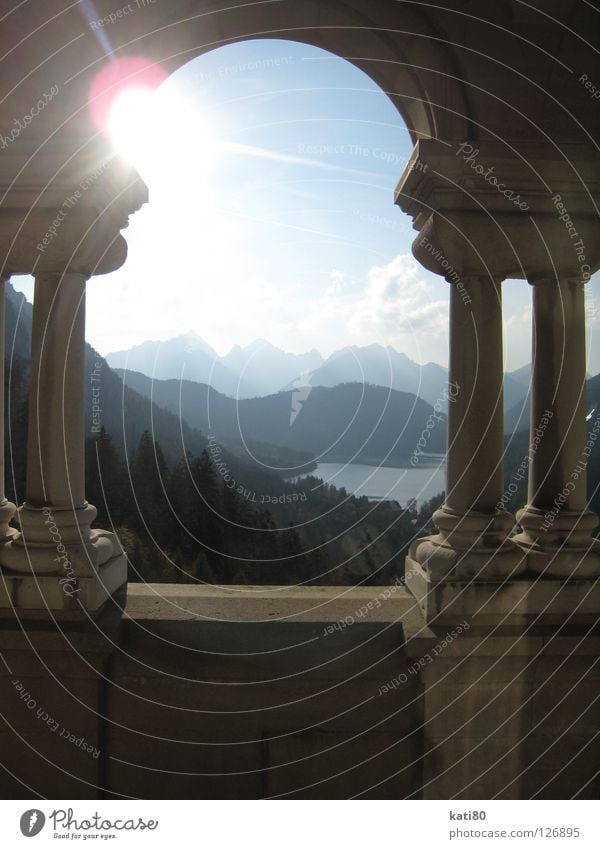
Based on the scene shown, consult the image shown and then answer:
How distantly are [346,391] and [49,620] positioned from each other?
17.1m

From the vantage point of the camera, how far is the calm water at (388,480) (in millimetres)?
9828

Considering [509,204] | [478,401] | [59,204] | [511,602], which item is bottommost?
[511,602]

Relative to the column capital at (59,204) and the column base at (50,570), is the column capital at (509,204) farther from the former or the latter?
the column base at (50,570)

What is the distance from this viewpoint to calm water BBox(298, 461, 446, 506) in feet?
32.2

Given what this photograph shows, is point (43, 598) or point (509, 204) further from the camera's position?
point (509, 204)

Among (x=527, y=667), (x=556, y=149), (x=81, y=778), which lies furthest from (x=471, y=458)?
(x=81, y=778)

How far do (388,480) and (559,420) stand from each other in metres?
4.68

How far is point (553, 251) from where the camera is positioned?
26.2 feet

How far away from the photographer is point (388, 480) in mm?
12375

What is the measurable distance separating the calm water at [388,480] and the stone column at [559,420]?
1275 mm

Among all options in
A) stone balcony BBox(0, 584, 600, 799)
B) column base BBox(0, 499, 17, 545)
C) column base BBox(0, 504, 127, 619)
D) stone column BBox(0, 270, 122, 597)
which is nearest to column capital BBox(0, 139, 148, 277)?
stone column BBox(0, 270, 122, 597)

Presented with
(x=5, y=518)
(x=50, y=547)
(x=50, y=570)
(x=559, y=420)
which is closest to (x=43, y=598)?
(x=50, y=570)

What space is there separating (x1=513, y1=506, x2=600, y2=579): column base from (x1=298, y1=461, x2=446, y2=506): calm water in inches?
48.6

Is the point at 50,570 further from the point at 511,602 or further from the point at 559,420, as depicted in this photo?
the point at 559,420
